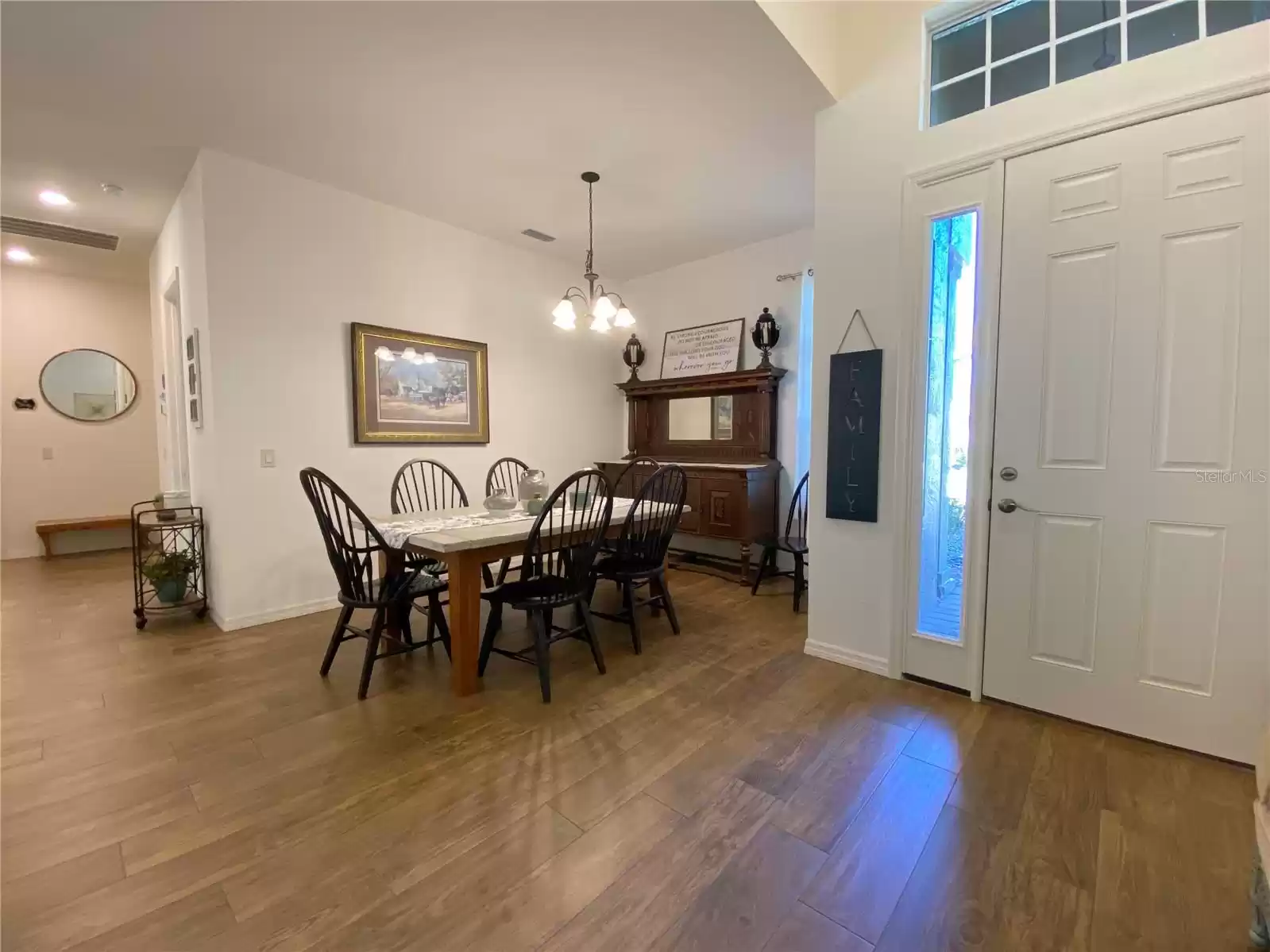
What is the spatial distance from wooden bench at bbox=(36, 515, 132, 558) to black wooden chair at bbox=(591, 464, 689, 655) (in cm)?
486

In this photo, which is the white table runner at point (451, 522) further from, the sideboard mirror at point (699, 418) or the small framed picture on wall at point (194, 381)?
the sideboard mirror at point (699, 418)

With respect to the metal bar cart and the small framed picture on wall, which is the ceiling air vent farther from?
the metal bar cart

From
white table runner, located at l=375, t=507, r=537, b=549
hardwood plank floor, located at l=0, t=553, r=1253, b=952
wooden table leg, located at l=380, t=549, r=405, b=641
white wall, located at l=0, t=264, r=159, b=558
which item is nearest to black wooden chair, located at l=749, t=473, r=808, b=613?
hardwood plank floor, located at l=0, t=553, r=1253, b=952

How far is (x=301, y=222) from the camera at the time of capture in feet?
11.2

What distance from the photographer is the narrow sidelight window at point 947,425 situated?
2.36 meters

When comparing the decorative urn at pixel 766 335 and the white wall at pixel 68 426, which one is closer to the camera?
the decorative urn at pixel 766 335

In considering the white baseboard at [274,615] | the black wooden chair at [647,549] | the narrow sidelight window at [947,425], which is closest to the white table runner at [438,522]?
the black wooden chair at [647,549]

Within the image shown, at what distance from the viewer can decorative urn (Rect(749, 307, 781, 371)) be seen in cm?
436

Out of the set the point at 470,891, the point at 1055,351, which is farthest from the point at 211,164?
the point at 1055,351

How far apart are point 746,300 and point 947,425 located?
265 cm

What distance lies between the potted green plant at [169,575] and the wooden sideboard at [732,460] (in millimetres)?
3176

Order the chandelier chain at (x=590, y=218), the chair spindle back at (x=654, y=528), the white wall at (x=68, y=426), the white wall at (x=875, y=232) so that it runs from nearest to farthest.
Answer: the white wall at (x=875, y=232) < the chair spindle back at (x=654, y=528) < the chandelier chain at (x=590, y=218) < the white wall at (x=68, y=426)

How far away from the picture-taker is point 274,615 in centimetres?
338

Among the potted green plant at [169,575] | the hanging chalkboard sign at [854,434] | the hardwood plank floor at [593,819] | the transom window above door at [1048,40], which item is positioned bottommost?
the hardwood plank floor at [593,819]
